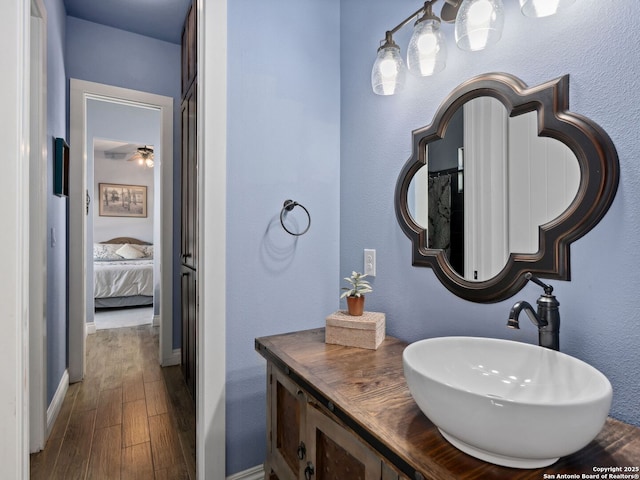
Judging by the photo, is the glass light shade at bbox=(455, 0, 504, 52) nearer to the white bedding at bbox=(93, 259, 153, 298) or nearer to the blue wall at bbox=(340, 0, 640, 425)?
the blue wall at bbox=(340, 0, 640, 425)

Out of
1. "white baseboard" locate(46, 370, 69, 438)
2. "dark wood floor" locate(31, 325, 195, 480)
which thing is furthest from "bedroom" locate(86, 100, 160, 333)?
"white baseboard" locate(46, 370, 69, 438)

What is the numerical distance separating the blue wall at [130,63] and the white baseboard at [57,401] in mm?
846

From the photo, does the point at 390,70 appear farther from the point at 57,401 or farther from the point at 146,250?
the point at 146,250

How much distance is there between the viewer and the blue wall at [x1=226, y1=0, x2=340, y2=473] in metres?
1.54

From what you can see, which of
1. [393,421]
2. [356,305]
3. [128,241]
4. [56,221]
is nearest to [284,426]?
[356,305]

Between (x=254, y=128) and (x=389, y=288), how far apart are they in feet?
3.03

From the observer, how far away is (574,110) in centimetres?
89

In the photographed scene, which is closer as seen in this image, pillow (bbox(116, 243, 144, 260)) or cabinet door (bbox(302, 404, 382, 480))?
cabinet door (bbox(302, 404, 382, 480))

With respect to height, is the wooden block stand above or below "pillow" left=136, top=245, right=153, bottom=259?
below

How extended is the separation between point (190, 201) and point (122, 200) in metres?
5.37

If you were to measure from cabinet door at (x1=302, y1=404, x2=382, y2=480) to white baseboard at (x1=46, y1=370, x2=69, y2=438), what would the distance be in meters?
1.95

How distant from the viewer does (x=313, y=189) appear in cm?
172

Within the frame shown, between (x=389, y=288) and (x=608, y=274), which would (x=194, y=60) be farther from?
(x=608, y=274)

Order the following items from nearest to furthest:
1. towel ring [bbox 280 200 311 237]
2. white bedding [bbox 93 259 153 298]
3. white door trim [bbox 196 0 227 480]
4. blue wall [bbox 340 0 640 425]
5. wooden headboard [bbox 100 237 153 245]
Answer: blue wall [bbox 340 0 640 425], white door trim [bbox 196 0 227 480], towel ring [bbox 280 200 311 237], white bedding [bbox 93 259 153 298], wooden headboard [bbox 100 237 153 245]
